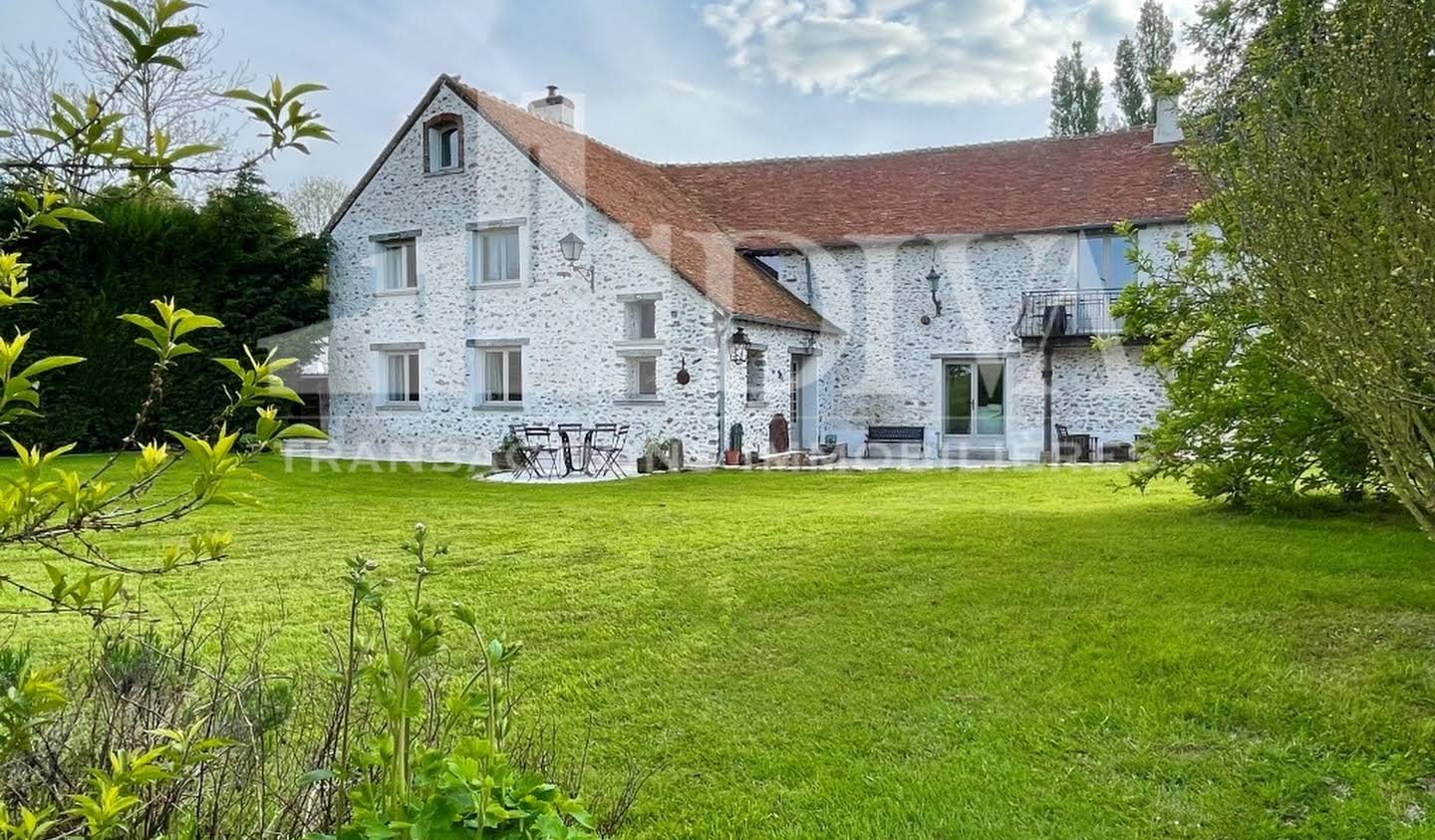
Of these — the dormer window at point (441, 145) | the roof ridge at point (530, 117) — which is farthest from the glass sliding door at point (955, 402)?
the dormer window at point (441, 145)

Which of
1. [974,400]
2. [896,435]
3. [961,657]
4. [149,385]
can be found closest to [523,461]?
[896,435]

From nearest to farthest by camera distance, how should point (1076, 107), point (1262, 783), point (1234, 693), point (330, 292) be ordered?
point (1262, 783)
point (1234, 693)
point (330, 292)
point (1076, 107)

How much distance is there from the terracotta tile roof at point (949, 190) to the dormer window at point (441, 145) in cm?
590

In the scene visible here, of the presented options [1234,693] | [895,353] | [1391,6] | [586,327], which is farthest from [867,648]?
[895,353]

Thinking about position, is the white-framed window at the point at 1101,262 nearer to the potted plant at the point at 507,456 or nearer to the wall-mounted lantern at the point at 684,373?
the wall-mounted lantern at the point at 684,373

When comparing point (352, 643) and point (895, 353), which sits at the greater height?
point (895, 353)

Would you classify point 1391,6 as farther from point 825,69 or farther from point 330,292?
point 330,292

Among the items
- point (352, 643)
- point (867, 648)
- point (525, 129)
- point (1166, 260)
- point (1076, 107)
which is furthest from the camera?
point (1076, 107)

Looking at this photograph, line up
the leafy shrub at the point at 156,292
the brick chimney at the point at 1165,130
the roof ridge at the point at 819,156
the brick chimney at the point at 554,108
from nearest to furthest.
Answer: the leafy shrub at the point at 156,292 → the brick chimney at the point at 1165,130 → the roof ridge at the point at 819,156 → the brick chimney at the point at 554,108

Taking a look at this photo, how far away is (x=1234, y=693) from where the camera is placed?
4.06 m

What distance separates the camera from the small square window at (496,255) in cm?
1770

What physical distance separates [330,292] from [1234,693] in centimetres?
1952

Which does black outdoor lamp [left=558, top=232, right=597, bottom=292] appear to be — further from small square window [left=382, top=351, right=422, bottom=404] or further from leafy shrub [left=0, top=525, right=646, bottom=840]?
leafy shrub [left=0, top=525, right=646, bottom=840]

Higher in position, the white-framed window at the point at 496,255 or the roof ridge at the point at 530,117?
the roof ridge at the point at 530,117
